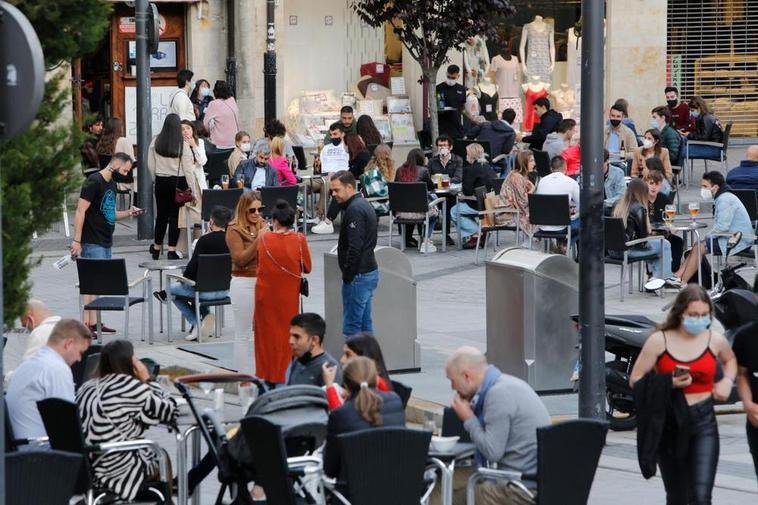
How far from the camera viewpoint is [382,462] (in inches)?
328

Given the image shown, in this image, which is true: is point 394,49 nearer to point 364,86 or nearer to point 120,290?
point 364,86

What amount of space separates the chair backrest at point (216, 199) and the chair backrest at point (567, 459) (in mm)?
11193

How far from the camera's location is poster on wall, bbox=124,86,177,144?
26.8 metres

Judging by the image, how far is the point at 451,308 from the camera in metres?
17.5

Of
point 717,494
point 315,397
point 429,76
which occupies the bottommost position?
point 717,494

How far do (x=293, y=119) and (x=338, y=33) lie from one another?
2.04m

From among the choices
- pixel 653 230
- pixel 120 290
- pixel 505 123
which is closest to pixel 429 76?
pixel 505 123

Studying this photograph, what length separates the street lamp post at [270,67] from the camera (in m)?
26.7

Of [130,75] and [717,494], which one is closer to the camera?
[717,494]

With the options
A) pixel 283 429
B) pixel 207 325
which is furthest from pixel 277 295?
pixel 283 429

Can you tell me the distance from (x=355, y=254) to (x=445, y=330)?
2.97m

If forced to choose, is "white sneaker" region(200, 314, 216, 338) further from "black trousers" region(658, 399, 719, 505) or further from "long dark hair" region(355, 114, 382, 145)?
"long dark hair" region(355, 114, 382, 145)

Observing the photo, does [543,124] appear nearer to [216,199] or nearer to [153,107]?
[153,107]

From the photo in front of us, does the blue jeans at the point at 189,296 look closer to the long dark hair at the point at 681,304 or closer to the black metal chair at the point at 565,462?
the long dark hair at the point at 681,304
